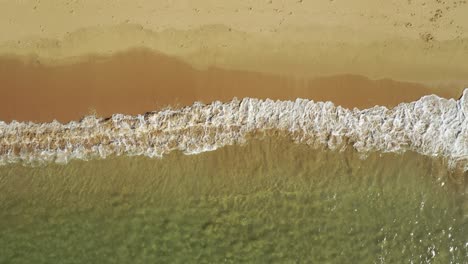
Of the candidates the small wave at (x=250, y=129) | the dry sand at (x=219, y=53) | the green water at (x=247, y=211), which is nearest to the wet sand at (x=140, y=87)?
the dry sand at (x=219, y=53)

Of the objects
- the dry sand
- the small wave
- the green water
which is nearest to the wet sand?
the dry sand

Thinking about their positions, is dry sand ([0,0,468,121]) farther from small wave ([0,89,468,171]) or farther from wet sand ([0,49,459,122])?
small wave ([0,89,468,171])

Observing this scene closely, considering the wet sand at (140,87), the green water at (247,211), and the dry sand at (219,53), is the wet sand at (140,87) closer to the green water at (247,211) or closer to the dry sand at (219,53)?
the dry sand at (219,53)

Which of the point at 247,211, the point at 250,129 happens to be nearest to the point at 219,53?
the point at 250,129

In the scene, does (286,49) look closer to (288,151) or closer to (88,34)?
(288,151)

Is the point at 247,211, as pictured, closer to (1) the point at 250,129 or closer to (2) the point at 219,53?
(1) the point at 250,129

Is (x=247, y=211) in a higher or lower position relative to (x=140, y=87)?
lower

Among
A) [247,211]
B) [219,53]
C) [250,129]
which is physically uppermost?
[219,53]
